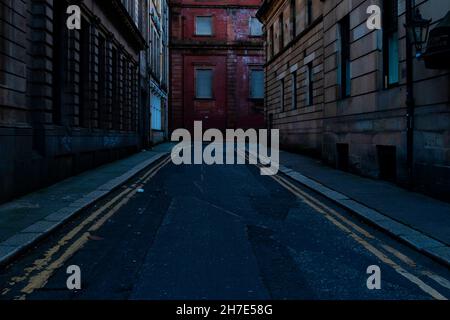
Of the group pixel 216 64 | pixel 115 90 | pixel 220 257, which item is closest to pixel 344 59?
pixel 115 90

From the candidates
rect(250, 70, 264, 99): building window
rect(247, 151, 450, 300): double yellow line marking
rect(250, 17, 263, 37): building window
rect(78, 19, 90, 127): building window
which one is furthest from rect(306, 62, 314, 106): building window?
rect(250, 17, 263, 37): building window

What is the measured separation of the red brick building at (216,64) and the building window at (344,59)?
31928 millimetres

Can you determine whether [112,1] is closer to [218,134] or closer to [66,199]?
[66,199]

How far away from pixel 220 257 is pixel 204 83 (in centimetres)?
4303

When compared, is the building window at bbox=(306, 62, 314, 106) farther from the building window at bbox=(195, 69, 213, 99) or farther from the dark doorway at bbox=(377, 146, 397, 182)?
the building window at bbox=(195, 69, 213, 99)

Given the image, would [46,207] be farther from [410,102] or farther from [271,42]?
[271,42]

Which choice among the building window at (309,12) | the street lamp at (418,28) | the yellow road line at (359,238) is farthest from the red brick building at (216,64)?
the street lamp at (418,28)

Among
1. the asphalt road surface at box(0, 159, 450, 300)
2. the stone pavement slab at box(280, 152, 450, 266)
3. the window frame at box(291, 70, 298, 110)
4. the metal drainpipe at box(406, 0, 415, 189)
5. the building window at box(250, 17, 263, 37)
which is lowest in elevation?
the asphalt road surface at box(0, 159, 450, 300)

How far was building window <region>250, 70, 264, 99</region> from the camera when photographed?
4797cm

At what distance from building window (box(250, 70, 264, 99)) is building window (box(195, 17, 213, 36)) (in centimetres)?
644

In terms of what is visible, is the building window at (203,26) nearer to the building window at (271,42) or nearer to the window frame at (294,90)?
the building window at (271,42)

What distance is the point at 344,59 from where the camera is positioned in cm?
1527
